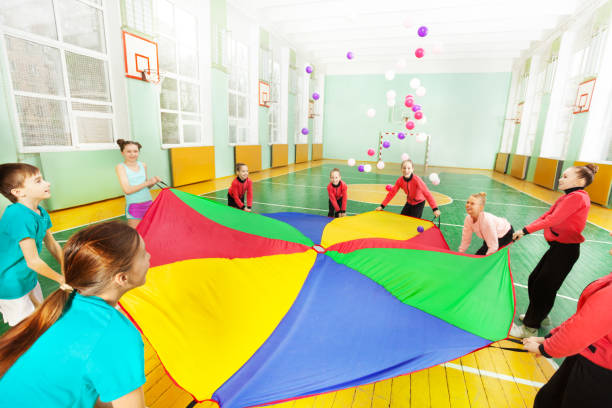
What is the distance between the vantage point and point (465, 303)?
1623 millimetres

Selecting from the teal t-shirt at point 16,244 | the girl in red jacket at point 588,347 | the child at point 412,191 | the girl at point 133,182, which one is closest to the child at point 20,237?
the teal t-shirt at point 16,244

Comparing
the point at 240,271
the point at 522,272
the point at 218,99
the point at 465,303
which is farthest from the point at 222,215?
the point at 218,99

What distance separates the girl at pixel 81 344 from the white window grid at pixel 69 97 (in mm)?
4592

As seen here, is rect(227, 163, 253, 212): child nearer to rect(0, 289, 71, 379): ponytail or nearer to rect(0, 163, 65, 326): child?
rect(0, 163, 65, 326): child

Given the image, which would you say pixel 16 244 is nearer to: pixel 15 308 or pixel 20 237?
pixel 20 237

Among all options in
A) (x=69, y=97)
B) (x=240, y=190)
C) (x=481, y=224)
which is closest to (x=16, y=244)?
(x=240, y=190)

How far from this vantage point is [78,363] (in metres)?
0.68

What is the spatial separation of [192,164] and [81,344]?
21.7 feet

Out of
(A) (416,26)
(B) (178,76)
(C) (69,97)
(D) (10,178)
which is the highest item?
(A) (416,26)

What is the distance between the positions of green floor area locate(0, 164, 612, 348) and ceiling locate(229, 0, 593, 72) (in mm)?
3629

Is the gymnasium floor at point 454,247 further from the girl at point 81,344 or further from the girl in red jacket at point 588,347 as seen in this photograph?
the girl at point 81,344

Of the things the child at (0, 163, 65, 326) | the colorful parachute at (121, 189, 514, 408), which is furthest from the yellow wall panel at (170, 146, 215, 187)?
→ the child at (0, 163, 65, 326)

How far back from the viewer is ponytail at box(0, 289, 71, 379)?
667 millimetres

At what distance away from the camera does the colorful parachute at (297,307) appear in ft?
4.26
